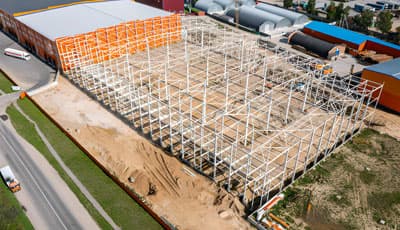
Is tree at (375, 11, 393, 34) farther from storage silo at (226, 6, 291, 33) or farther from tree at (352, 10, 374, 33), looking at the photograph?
storage silo at (226, 6, 291, 33)

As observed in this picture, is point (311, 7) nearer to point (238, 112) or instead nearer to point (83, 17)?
point (83, 17)

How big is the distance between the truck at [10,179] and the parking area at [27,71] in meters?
16.7

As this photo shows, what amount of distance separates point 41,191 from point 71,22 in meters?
32.3

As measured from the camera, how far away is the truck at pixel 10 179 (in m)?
24.0

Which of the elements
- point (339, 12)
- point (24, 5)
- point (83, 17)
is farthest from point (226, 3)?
point (24, 5)

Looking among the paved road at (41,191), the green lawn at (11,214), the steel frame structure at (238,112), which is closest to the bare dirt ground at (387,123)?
the steel frame structure at (238,112)

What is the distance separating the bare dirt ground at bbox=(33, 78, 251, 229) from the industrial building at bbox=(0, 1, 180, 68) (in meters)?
11.7

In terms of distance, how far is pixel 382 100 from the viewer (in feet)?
118

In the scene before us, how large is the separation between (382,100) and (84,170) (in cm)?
3304

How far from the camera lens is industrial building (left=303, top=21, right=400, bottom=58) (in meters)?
47.7

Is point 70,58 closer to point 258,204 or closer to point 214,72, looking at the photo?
point 214,72

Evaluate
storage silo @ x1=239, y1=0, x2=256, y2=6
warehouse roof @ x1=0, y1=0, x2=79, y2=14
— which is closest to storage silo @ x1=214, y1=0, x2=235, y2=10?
storage silo @ x1=239, y1=0, x2=256, y2=6

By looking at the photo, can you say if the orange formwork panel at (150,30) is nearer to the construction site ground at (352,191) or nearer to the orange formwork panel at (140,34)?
the orange formwork panel at (140,34)

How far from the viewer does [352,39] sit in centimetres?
5072
